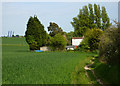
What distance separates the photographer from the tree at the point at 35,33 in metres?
63.3

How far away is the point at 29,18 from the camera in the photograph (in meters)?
67.2

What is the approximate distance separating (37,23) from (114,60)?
53.7 meters

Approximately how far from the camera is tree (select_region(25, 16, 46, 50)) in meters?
63.3

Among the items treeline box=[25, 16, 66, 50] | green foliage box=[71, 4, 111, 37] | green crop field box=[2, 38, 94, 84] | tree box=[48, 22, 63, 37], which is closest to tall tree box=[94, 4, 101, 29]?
green foliage box=[71, 4, 111, 37]

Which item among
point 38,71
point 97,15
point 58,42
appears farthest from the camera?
point 97,15

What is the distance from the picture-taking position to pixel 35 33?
6506cm

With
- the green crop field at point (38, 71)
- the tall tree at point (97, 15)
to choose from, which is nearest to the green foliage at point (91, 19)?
the tall tree at point (97, 15)

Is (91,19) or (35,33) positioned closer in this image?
(35,33)

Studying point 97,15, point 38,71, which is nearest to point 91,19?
point 97,15

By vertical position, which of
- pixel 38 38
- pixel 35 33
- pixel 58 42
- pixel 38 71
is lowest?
pixel 38 71

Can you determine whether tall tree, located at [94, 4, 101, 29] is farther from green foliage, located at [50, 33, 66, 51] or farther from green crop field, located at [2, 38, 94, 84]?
green crop field, located at [2, 38, 94, 84]

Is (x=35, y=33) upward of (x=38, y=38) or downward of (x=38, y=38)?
upward

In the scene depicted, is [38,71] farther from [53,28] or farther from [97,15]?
[53,28]

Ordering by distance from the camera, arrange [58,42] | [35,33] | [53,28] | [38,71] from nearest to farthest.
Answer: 1. [38,71]
2. [58,42]
3. [35,33]
4. [53,28]
